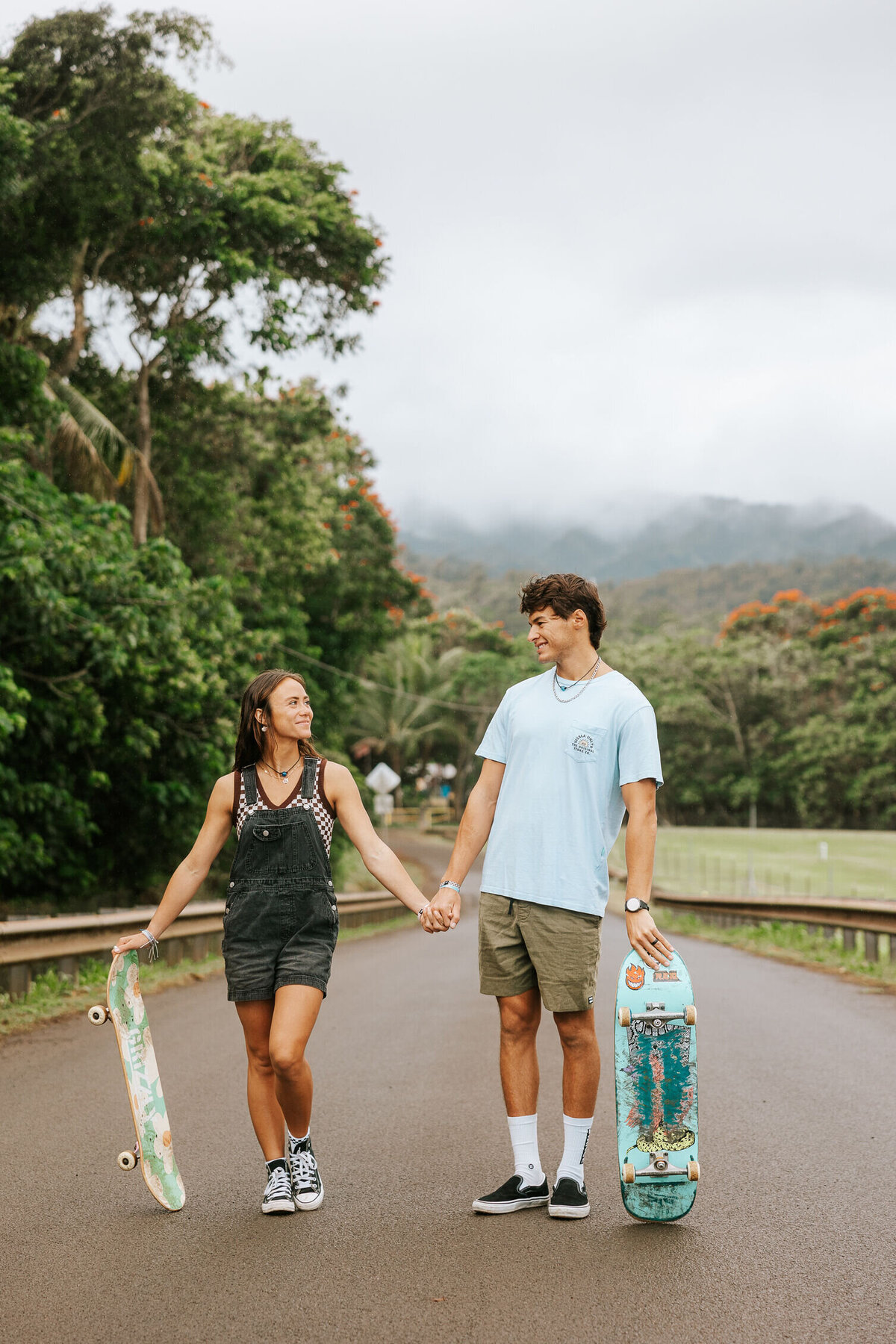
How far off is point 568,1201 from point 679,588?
518 ft

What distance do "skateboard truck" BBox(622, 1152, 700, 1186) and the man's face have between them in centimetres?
178

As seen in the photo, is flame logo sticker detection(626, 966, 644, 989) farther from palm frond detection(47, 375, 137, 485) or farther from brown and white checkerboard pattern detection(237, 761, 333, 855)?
palm frond detection(47, 375, 137, 485)

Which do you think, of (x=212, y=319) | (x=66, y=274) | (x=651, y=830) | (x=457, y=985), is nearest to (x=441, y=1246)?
(x=651, y=830)

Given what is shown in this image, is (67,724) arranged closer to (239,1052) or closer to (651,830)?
(239,1052)

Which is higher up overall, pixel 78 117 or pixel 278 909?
pixel 78 117

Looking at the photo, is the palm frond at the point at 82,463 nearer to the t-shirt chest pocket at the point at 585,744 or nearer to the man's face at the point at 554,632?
the man's face at the point at 554,632

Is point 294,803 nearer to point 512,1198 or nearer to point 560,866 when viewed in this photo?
point 560,866

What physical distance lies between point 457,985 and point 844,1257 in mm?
8688

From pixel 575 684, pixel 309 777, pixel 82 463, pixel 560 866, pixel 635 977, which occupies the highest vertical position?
pixel 82 463

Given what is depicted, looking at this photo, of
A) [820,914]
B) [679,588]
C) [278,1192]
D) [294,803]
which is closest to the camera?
[278,1192]

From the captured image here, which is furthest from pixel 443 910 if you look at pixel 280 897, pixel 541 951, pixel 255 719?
pixel 255 719

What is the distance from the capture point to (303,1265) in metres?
3.87

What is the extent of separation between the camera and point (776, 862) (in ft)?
147

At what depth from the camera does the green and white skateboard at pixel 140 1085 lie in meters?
4.46
